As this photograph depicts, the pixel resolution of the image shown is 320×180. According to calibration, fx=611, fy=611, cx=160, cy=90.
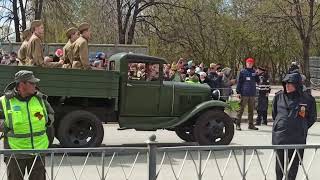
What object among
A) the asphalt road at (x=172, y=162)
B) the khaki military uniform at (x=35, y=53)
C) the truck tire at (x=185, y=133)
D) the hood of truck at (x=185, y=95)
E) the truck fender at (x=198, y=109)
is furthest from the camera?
the truck tire at (x=185, y=133)

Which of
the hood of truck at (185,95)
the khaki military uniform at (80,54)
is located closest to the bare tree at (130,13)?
the hood of truck at (185,95)

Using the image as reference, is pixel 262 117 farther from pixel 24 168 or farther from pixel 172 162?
pixel 24 168

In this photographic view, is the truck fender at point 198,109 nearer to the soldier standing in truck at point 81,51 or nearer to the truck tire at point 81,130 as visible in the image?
the truck tire at point 81,130

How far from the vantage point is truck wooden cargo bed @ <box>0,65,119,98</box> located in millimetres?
10422

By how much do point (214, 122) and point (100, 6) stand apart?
19.4m

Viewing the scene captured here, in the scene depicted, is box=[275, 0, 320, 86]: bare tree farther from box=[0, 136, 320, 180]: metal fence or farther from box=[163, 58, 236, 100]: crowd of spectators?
box=[0, 136, 320, 180]: metal fence

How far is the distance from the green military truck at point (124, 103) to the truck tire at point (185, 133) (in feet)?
0.08

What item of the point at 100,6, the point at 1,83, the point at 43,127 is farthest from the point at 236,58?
the point at 43,127

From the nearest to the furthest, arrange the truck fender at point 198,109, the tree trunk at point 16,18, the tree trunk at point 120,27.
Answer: the truck fender at point 198,109
the tree trunk at point 16,18
the tree trunk at point 120,27

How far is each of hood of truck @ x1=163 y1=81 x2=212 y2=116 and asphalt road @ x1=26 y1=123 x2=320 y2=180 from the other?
1085 mm

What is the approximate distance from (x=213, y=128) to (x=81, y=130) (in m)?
2.65

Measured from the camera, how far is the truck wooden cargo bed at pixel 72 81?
410 inches

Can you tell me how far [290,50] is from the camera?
48406 millimetres

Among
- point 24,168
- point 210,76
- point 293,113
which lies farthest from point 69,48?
point 210,76
